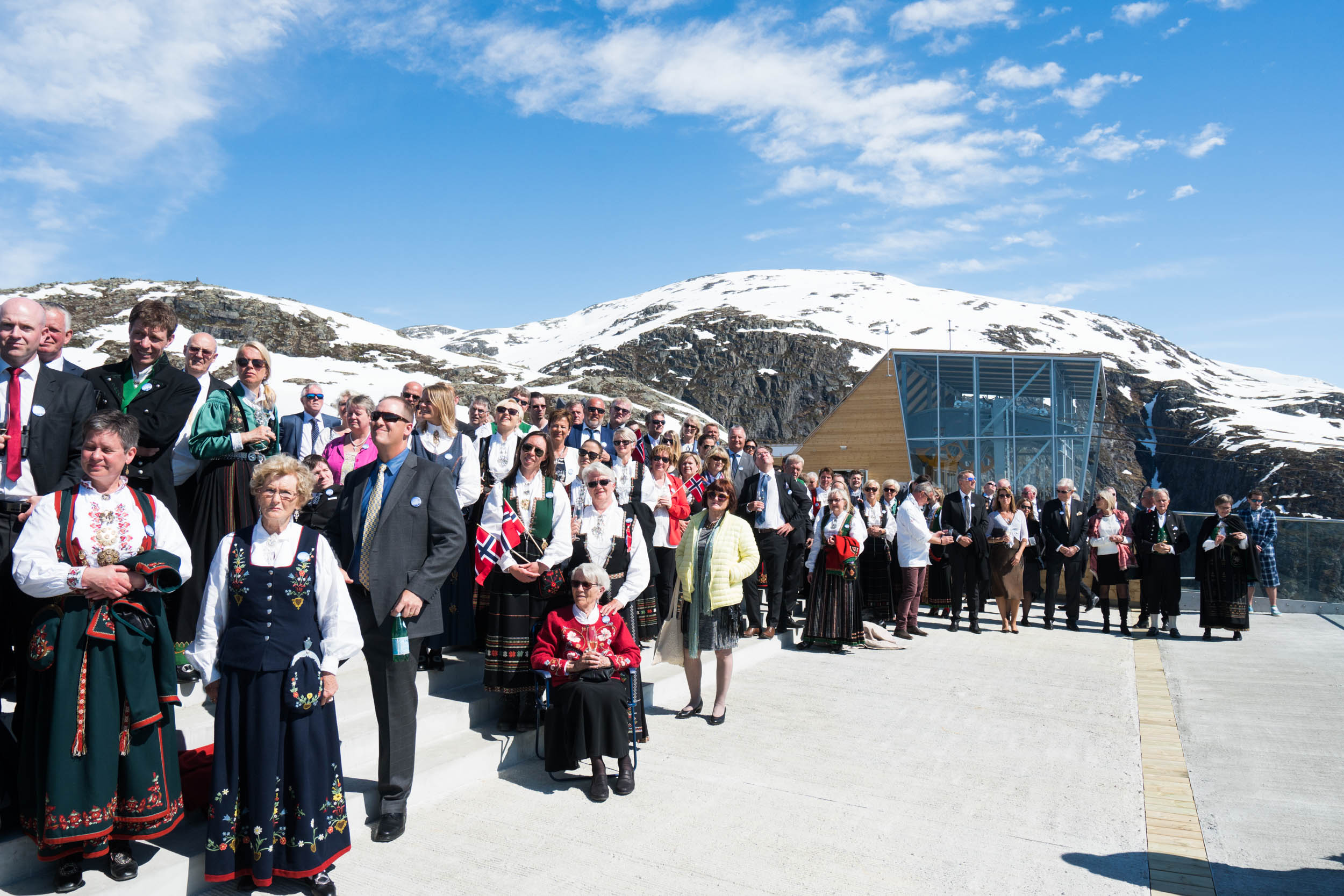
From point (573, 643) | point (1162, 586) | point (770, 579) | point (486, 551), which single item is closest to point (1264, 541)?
point (1162, 586)

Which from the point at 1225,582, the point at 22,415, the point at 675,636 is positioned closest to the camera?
the point at 22,415

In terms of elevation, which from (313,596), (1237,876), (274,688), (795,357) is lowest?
(1237,876)

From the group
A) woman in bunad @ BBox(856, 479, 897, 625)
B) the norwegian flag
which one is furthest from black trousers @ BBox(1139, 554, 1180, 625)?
the norwegian flag

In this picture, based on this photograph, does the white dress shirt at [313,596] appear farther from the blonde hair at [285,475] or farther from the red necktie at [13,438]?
the red necktie at [13,438]

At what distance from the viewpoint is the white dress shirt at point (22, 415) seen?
10.4ft

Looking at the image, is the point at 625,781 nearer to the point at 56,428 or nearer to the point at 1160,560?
the point at 56,428

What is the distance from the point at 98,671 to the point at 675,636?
361 centimetres

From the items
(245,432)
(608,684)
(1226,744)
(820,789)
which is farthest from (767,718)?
(245,432)

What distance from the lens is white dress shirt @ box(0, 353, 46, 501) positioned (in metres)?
3.17

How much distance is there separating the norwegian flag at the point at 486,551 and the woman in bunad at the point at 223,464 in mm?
1229

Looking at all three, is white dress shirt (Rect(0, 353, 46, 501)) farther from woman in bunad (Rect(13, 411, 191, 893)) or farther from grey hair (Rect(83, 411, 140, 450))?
grey hair (Rect(83, 411, 140, 450))

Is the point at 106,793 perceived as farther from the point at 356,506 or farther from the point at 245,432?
the point at 245,432

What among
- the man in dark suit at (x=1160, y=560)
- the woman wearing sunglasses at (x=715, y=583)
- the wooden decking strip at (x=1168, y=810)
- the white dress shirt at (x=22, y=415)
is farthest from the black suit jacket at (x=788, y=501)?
the white dress shirt at (x=22, y=415)

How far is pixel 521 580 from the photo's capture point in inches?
189
